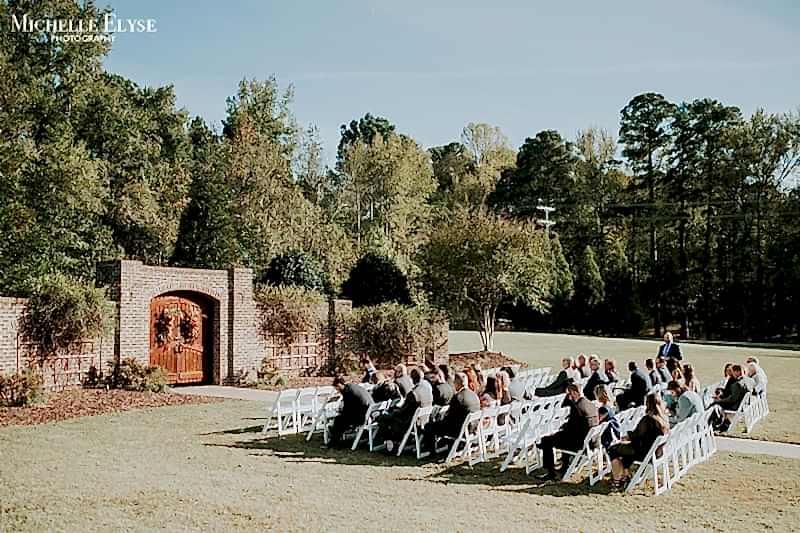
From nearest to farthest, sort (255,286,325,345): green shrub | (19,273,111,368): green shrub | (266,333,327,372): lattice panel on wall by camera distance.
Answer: (19,273,111,368): green shrub, (255,286,325,345): green shrub, (266,333,327,372): lattice panel on wall

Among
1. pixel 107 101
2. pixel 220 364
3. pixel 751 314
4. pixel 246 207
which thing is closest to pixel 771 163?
pixel 751 314

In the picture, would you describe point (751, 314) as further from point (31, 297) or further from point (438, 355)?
point (31, 297)

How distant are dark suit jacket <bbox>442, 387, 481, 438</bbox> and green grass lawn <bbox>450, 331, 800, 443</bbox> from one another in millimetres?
5326

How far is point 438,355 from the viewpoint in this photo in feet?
83.6

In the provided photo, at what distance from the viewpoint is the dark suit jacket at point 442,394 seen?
12.5 m

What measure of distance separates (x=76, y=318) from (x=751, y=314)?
143ft

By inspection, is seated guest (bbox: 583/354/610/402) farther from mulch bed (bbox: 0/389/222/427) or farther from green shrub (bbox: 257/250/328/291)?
green shrub (bbox: 257/250/328/291)

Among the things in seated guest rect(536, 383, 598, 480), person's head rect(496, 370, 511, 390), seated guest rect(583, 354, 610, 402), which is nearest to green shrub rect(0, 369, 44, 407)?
person's head rect(496, 370, 511, 390)

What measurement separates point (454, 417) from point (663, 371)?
520 cm

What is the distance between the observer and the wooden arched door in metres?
19.9

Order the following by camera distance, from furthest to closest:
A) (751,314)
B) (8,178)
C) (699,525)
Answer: (751,314) → (8,178) → (699,525)

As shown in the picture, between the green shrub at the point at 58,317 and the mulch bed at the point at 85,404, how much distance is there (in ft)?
3.30

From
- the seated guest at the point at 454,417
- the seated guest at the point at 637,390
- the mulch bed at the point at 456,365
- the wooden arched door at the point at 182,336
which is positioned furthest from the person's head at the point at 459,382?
the wooden arched door at the point at 182,336

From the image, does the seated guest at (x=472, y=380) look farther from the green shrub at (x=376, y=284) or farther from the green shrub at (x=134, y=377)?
the green shrub at (x=376, y=284)
